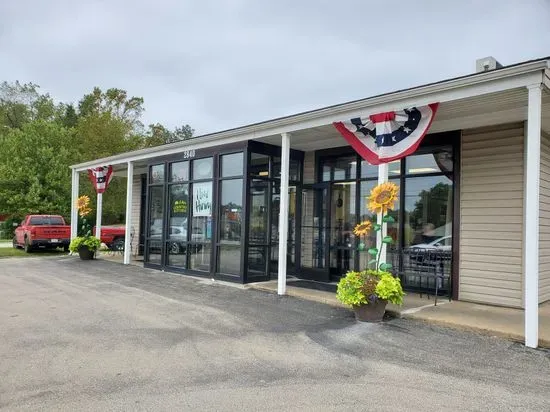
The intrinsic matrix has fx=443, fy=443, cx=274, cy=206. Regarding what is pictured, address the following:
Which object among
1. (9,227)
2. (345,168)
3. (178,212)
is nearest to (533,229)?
(345,168)

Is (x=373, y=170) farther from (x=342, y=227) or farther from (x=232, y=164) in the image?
(x=232, y=164)

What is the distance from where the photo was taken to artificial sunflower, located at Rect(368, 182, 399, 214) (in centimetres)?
634

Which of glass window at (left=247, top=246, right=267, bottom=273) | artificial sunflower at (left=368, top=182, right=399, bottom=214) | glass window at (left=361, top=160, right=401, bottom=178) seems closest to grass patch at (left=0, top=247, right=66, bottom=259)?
glass window at (left=247, top=246, right=267, bottom=273)

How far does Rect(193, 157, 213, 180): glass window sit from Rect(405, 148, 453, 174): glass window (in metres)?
4.60

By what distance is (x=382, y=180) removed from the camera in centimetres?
673

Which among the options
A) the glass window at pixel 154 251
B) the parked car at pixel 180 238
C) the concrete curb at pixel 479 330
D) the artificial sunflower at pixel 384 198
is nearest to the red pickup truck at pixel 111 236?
the glass window at pixel 154 251

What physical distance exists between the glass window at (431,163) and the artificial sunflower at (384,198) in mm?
2472

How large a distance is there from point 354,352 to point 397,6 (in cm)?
1259

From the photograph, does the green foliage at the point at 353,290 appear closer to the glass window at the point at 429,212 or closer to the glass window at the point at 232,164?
the glass window at the point at 429,212

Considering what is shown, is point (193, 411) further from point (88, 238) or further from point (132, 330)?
point (88, 238)

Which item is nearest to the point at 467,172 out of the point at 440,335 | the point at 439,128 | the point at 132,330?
the point at 439,128

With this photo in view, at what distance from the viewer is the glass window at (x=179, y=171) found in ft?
37.7

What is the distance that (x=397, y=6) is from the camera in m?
14.2

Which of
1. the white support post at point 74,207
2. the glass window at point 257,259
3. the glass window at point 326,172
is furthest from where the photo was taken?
the white support post at point 74,207
